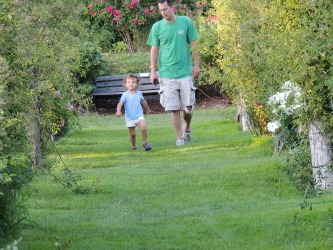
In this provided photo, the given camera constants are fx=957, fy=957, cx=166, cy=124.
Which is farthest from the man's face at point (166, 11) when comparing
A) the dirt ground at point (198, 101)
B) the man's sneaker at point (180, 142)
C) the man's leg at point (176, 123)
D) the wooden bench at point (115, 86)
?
the dirt ground at point (198, 101)

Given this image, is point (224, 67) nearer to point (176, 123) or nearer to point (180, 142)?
point (176, 123)

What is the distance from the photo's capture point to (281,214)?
23.4 ft

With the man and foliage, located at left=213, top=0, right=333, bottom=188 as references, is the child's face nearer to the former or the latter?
the man

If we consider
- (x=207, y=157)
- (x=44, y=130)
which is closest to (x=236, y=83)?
(x=207, y=157)

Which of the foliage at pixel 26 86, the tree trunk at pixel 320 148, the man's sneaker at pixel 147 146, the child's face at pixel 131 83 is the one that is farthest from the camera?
the child's face at pixel 131 83

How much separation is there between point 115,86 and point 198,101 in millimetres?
2066

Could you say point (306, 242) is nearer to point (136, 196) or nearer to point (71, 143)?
point (136, 196)

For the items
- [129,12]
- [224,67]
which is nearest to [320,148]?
[224,67]

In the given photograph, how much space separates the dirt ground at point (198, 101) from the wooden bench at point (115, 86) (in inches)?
17.3

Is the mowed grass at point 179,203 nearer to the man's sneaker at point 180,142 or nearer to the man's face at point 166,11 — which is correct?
the man's sneaker at point 180,142

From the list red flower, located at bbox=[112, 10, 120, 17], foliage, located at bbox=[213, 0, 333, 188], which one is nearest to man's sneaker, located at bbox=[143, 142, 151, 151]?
foliage, located at bbox=[213, 0, 333, 188]

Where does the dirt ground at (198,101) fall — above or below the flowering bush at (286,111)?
below

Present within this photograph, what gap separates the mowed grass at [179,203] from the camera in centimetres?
661

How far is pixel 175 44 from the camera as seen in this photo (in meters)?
13.2
